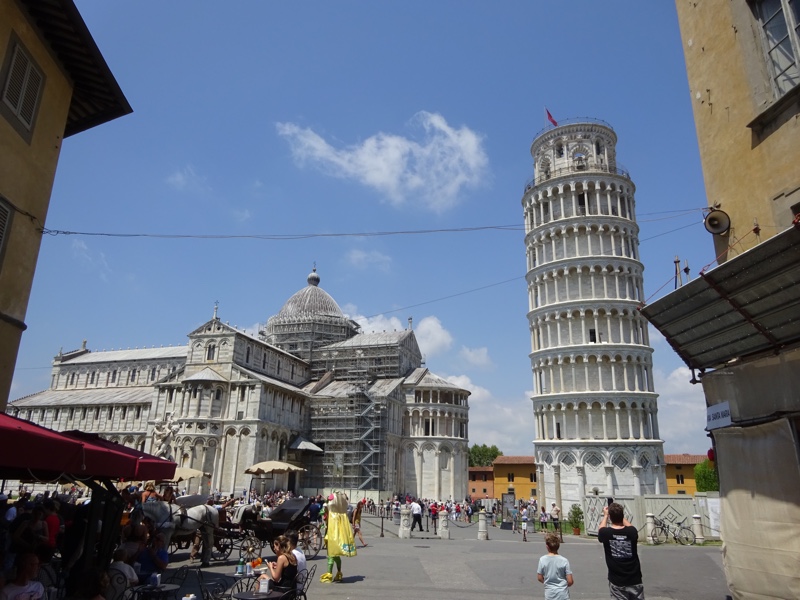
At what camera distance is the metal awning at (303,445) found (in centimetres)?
5314

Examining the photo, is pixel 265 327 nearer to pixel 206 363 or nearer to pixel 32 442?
pixel 206 363

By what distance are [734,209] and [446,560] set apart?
1275cm

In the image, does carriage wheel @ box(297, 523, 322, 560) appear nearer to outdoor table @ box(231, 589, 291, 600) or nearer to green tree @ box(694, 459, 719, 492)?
outdoor table @ box(231, 589, 291, 600)

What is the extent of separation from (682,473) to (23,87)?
73852 mm

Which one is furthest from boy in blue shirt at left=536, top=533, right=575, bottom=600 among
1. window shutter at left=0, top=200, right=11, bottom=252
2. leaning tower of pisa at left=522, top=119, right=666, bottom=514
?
leaning tower of pisa at left=522, top=119, right=666, bottom=514

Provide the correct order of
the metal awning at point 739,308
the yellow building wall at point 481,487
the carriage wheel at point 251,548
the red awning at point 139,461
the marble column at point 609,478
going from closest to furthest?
the metal awning at point 739,308, the red awning at point 139,461, the carriage wheel at point 251,548, the marble column at point 609,478, the yellow building wall at point 481,487

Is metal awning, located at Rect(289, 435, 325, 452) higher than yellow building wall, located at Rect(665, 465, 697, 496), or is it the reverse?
metal awning, located at Rect(289, 435, 325, 452)

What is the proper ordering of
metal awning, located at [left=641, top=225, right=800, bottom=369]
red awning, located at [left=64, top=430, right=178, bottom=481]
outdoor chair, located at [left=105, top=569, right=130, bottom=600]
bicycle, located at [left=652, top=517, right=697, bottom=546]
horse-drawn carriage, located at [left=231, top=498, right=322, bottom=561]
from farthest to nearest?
bicycle, located at [left=652, top=517, right=697, bottom=546] → horse-drawn carriage, located at [left=231, top=498, right=322, bottom=561] → red awning, located at [left=64, top=430, right=178, bottom=481] → metal awning, located at [left=641, top=225, right=800, bottom=369] → outdoor chair, located at [left=105, top=569, right=130, bottom=600]

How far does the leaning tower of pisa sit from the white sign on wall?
3401 cm

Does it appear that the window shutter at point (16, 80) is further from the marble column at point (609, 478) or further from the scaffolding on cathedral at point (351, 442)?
the scaffolding on cathedral at point (351, 442)

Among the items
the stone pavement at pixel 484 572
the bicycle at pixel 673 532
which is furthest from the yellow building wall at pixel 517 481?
the stone pavement at pixel 484 572

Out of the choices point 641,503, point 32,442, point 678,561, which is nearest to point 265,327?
point 641,503

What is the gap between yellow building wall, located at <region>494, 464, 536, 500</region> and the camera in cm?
6788

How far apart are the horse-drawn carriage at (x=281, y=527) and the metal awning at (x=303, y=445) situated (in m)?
36.8
